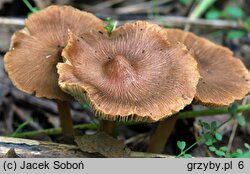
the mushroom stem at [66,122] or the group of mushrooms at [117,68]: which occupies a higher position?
the group of mushrooms at [117,68]

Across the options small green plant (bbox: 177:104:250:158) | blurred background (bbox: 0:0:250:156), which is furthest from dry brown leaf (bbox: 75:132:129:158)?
blurred background (bbox: 0:0:250:156)

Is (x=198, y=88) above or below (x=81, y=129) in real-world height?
above

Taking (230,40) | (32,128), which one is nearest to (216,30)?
(230,40)

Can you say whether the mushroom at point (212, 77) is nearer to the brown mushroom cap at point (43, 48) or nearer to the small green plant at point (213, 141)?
the small green plant at point (213, 141)

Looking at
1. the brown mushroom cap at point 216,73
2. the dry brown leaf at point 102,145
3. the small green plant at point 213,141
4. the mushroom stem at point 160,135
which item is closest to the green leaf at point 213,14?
the brown mushroom cap at point 216,73
